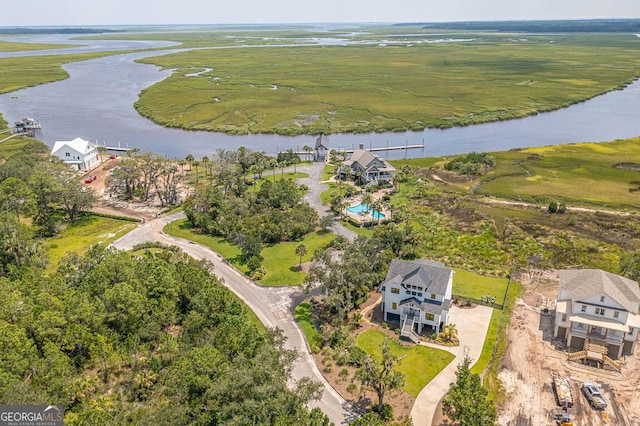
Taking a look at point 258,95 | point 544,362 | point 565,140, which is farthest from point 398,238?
point 258,95

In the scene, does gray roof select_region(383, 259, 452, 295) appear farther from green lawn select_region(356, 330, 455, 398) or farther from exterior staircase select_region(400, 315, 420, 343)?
green lawn select_region(356, 330, 455, 398)

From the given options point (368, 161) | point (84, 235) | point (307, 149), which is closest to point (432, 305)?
point (368, 161)

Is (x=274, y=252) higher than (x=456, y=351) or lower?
higher

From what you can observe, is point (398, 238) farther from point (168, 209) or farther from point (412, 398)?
point (168, 209)

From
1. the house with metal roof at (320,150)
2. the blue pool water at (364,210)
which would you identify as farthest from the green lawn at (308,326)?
the house with metal roof at (320,150)

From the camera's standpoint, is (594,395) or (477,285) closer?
(594,395)

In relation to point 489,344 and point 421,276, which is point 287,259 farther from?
point 489,344

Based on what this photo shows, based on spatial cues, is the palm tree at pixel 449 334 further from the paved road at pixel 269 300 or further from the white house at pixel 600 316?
the paved road at pixel 269 300
